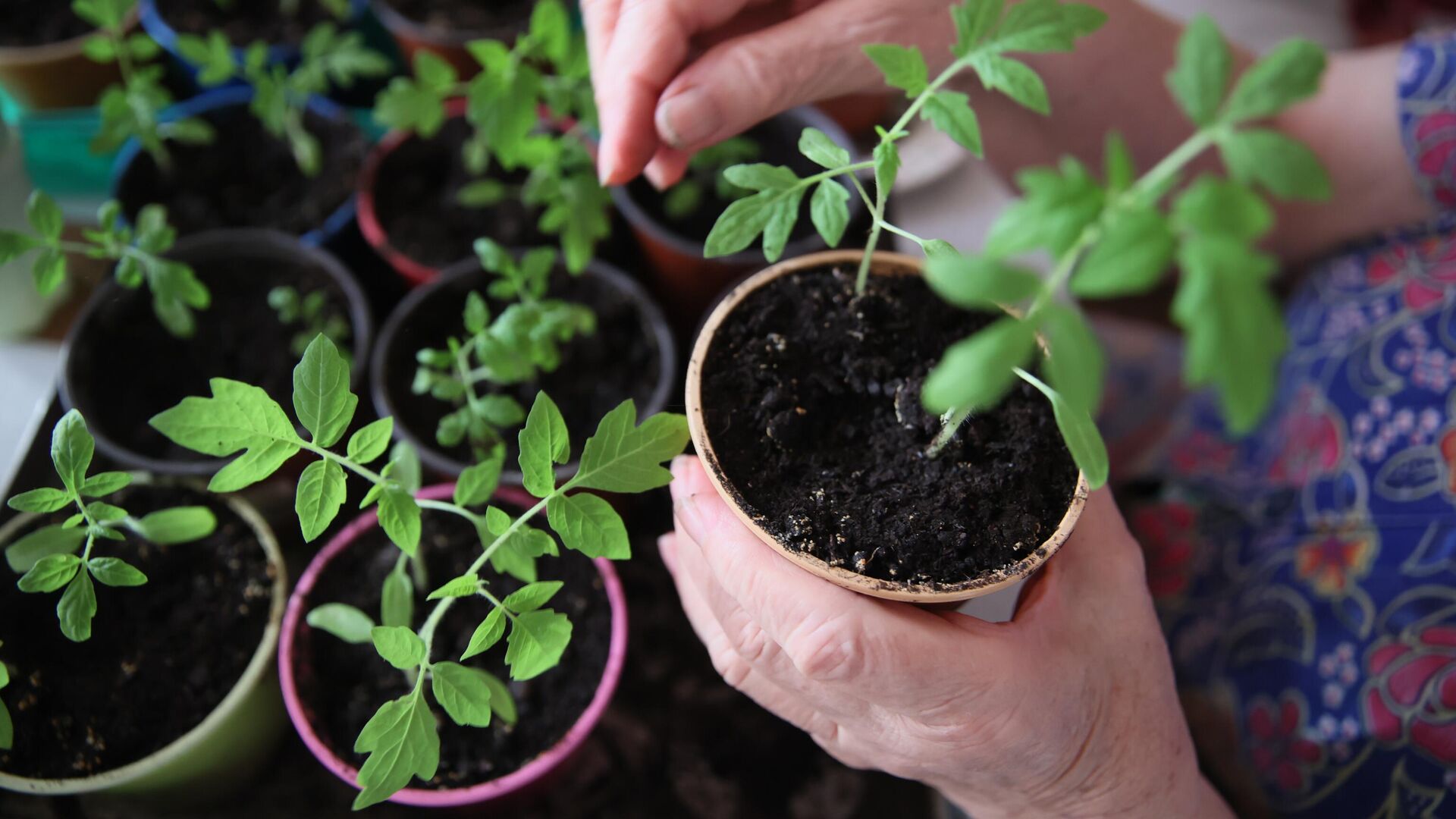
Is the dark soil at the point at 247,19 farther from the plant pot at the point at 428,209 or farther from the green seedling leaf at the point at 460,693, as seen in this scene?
the green seedling leaf at the point at 460,693

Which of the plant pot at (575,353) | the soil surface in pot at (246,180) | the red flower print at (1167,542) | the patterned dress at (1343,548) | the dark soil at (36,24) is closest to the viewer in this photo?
the patterned dress at (1343,548)

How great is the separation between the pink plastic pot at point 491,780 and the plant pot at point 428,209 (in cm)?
40

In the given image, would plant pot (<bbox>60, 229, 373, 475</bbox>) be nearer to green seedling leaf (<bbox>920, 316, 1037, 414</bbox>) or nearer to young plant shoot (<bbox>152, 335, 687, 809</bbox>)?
young plant shoot (<bbox>152, 335, 687, 809</bbox>)

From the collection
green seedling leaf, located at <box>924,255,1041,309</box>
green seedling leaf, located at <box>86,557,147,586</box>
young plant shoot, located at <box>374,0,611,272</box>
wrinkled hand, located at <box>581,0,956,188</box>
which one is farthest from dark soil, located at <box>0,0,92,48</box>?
green seedling leaf, located at <box>924,255,1041,309</box>

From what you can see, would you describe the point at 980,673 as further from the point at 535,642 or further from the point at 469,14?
the point at 469,14

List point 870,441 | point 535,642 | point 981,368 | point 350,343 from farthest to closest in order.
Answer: point 350,343 < point 870,441 < point 535,642 < point 981,368

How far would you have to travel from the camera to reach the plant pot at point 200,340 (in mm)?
1061

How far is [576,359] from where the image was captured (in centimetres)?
113

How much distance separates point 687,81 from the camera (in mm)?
832

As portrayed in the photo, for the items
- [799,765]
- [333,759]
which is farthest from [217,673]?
[799,765]

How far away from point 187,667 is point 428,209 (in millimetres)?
692

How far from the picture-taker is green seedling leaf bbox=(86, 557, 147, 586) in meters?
0.68

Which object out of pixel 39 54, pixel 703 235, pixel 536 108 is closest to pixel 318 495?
pixel 536 108

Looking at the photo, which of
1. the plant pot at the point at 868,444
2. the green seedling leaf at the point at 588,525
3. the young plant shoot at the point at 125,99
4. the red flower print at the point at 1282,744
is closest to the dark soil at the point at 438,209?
the young plant shoot at the point at 125,99
